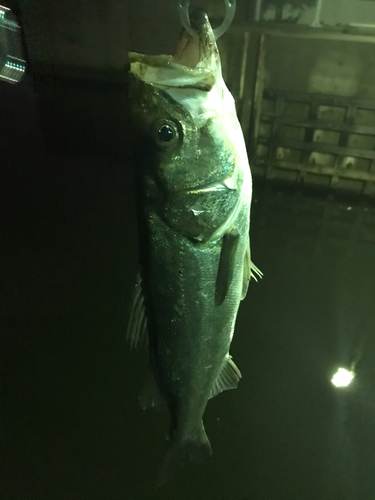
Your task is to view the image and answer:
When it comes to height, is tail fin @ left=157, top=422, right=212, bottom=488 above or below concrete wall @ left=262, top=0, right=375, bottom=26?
below

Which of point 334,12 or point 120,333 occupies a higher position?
point 334,12

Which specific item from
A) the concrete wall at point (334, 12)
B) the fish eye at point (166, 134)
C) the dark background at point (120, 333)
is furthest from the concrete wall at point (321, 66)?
the fish eye at point (166, 134)

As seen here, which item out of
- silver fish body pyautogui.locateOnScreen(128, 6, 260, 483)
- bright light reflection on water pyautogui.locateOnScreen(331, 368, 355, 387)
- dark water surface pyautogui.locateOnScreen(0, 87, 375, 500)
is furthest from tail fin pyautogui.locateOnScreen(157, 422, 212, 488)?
bright light reflection on water pyautogui.locateOnScreen(331, 368, 355, 387)

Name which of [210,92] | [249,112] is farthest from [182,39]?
[249,112]

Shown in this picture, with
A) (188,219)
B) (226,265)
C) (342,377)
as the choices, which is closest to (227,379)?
(226,265)

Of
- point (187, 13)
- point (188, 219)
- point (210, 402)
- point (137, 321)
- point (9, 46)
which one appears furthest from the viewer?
point (9, 46)

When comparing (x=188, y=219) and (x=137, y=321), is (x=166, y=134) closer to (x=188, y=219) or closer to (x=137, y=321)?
(x=188, y=219)

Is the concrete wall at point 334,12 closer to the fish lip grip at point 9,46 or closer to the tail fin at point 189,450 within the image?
the fish lip grip at point 9,46

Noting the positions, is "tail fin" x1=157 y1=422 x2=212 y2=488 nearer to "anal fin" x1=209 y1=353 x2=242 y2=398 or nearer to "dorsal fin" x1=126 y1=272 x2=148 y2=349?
"anal fin" x1=209 y1=353 x2=242 y2=398

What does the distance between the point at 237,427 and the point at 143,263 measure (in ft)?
6.68

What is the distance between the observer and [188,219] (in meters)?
0.67

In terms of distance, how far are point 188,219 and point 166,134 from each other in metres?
0.18

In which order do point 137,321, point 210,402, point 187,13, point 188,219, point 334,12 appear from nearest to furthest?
point 187,13, point 188,219, point 137,321, point 334,12, point 210,402

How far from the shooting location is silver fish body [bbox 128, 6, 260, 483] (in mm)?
572
